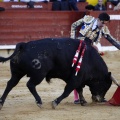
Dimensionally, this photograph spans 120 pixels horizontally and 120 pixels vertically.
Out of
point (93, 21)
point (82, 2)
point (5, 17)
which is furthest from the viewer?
point (82, 2)

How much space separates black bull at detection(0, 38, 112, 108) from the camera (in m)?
6.86

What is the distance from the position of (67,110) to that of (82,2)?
777 cm

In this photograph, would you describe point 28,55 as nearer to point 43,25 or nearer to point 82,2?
point 43,25

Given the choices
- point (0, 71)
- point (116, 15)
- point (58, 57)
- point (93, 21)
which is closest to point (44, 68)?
point (58, 57)

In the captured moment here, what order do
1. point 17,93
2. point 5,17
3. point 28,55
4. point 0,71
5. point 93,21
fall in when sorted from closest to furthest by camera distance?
point 28,55, point 93,21, point 17,93, point 0,71, point 5,17

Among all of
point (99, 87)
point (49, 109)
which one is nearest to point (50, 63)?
point (49, 109)

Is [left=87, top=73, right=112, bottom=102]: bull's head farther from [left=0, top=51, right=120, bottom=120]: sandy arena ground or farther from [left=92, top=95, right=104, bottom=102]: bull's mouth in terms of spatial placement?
[left=0, top=51, right=120, bottom=120]: sandy arena ground

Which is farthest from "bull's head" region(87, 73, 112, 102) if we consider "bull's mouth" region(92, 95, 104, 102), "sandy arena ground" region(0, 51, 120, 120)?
"sandy arena ground" region(0, 51, 120, 120)

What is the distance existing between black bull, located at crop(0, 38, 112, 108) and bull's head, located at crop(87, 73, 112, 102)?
116 millimetres

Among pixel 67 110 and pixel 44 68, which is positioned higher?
pixel 44 68

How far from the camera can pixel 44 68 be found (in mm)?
6863

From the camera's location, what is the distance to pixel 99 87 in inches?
296

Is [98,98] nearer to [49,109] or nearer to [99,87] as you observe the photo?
[99,87]

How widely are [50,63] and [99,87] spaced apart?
3.07ft
